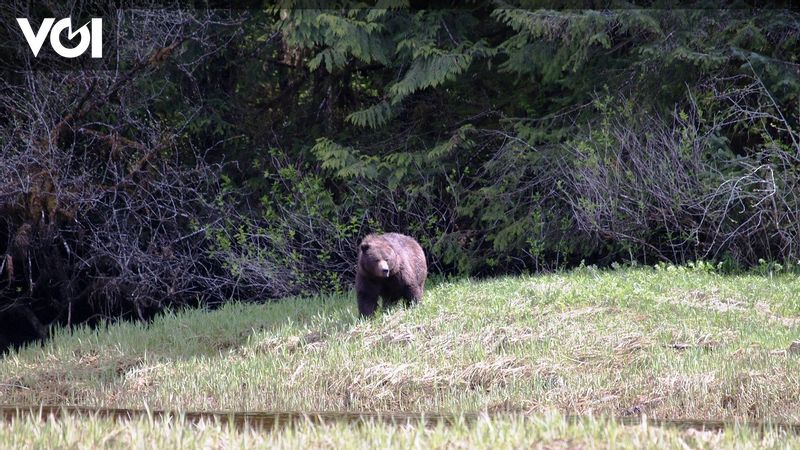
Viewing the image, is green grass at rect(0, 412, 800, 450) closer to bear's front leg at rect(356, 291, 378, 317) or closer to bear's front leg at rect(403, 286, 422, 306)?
bear's front leg at rect(356, 291, 378, 317)

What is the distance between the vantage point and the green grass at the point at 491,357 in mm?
9383

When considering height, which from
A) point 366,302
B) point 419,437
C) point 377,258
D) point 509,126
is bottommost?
point 366,302

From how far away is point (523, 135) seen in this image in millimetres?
17828

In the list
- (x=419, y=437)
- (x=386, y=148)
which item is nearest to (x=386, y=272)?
(x=419, y=437)

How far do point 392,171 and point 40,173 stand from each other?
584 cm

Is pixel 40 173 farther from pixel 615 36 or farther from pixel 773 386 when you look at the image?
pixel 773 386

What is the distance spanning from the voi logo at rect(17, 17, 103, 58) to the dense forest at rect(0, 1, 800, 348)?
41 centimetres

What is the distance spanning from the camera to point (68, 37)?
704 inches

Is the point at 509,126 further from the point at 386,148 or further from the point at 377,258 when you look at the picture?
the point at 377,258

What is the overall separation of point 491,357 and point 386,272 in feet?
6.47

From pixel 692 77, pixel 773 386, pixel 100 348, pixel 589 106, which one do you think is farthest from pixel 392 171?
pixel 773 386

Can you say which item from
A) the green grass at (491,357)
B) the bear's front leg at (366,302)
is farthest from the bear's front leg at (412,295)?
the bear's front leg at (366,302)

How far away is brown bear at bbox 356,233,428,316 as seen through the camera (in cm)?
1218

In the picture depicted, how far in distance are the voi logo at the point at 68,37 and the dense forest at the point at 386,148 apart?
1.34 feet
